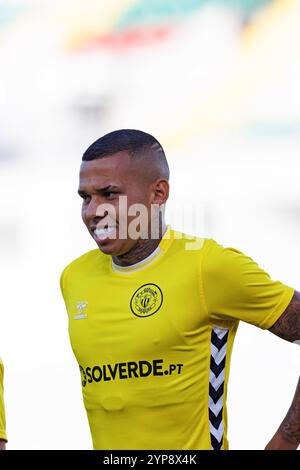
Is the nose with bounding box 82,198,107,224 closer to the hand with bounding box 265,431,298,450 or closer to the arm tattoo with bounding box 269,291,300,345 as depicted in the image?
the arm tattoo with bounding box 269,291,300,345

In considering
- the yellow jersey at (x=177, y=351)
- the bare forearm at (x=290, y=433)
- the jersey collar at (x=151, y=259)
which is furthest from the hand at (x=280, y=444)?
the jersey collar at (x=151, y=259)

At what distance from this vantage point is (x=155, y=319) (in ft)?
16.2

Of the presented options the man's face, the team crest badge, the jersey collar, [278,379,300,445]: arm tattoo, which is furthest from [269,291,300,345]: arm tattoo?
the man's face

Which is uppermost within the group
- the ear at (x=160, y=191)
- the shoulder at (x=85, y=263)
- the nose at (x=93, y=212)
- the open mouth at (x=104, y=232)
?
the ear at (x=160, y=191)

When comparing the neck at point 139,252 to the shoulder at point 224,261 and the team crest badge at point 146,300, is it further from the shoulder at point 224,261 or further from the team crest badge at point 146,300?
the shoulder at point 224,261

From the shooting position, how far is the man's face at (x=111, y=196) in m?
4.95

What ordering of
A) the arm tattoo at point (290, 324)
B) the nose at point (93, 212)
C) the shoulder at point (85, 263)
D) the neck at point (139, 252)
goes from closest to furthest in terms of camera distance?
the arm tattoo at point (290, 324)
the nose at point (93, 212)
the neck at point (139, 252)
the shoulder at point (85, 263)

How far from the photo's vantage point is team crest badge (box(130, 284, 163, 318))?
16.3 feet

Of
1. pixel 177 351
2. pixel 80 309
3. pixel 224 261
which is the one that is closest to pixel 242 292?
pixel 224 261

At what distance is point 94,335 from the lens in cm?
508

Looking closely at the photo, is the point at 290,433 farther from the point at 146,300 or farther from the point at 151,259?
the point at 151,259

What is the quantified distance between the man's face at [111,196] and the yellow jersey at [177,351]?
1.15ft

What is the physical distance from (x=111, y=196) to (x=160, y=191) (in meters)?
0.34
